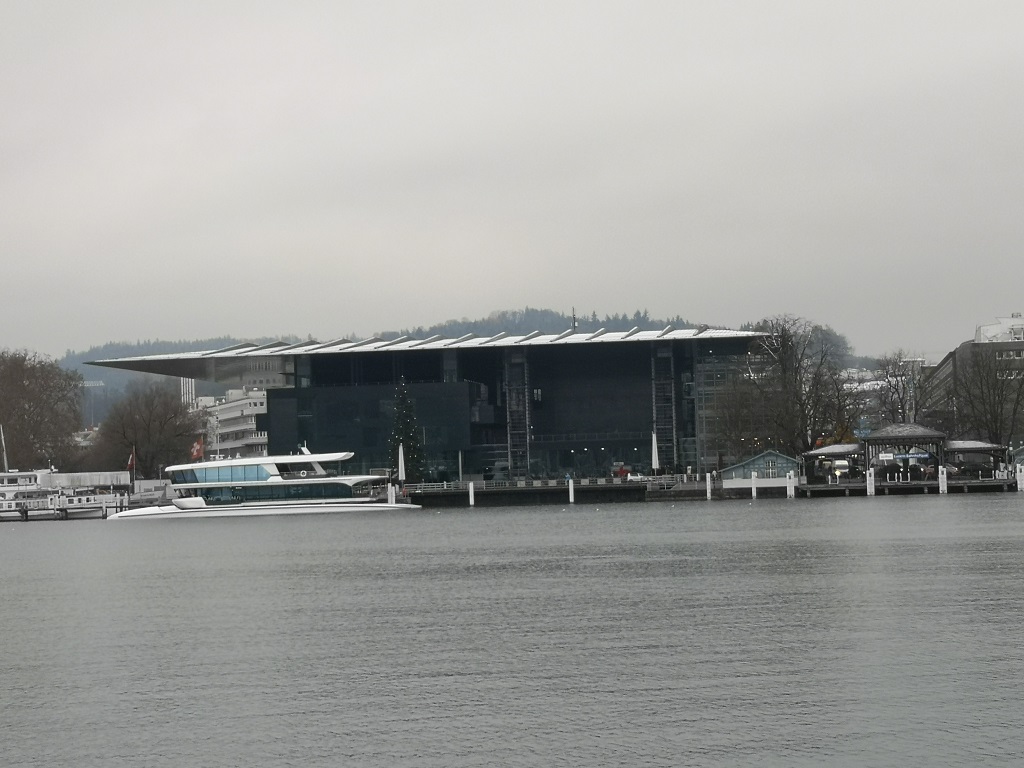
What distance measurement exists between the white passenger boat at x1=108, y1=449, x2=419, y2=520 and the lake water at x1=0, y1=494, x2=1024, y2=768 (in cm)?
3679

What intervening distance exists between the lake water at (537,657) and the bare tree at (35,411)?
7311cm

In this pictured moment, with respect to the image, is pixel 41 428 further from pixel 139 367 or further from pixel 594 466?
pixel 594 466

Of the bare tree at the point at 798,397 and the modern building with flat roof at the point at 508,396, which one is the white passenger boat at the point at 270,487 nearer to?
the modern building with flat roof at the point at 508,396

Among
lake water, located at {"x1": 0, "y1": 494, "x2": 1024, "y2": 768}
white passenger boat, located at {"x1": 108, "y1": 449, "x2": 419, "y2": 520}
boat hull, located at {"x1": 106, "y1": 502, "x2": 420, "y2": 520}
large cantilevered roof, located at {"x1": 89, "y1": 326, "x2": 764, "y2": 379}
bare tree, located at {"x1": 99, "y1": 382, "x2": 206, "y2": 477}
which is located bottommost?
lake water, located at {"x1": 0, "y1": 494, "x2": 1024, "y2": 768}

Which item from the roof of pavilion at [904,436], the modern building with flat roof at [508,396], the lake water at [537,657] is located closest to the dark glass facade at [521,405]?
the modern building with flat roof at [508,396]

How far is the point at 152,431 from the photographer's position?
Result: 12850 cm

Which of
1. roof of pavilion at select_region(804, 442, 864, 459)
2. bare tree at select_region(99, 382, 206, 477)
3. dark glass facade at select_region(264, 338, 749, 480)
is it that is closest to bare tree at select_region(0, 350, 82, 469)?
bare tree at select_region(99, 382, 206, 477)

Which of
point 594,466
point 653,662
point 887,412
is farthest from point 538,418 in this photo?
point 653,662

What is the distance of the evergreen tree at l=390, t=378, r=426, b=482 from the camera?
10275cm

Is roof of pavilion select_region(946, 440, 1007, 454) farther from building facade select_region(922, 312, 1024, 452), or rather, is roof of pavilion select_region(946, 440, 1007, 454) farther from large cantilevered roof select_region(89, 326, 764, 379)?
large cantilevered roof select_region(89, 326, 764, 379)

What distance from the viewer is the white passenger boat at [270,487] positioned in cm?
8938

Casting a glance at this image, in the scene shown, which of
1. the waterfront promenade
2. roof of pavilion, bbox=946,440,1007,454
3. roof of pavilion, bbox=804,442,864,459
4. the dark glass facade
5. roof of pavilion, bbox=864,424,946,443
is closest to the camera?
roof of pavilion, bbox=864,424,946,443

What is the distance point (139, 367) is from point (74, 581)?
6873cm

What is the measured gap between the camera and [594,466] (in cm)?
11150
